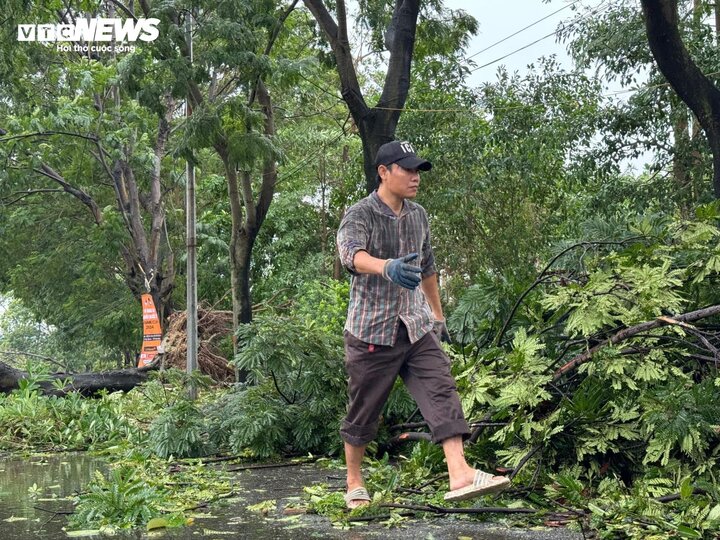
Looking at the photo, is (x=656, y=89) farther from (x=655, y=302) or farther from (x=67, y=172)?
(x=67, y=172)

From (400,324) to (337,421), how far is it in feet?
11.1

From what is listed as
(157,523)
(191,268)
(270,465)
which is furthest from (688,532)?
(191,268)

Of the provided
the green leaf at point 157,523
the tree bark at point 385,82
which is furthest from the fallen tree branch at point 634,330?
the tree bark at point 385,82

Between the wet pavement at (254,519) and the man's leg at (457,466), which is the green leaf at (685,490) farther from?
the man's leg at (457,466)

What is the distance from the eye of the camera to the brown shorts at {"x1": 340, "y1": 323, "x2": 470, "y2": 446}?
18.4 ft

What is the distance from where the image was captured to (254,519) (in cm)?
606

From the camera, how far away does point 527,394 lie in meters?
6.20

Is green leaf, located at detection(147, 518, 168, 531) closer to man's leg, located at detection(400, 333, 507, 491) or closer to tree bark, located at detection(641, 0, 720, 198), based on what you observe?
man's leg, located at detection(400, 333, 507, 491)

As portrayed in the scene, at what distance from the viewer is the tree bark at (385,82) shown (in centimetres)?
1424

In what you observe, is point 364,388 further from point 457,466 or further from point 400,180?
point 400,180

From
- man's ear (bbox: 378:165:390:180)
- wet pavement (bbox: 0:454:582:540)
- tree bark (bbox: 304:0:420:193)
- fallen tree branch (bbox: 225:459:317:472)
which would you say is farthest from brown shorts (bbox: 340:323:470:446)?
tree bark (bbox: 304:0:420:193)

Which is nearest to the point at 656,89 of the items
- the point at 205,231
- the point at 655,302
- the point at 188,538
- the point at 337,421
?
the point at 337,421

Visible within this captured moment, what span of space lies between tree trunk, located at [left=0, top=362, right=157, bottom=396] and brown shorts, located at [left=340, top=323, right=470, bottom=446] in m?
8.59

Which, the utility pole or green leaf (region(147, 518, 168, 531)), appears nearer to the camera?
green leaf (region(147, 518, 168, 531))
